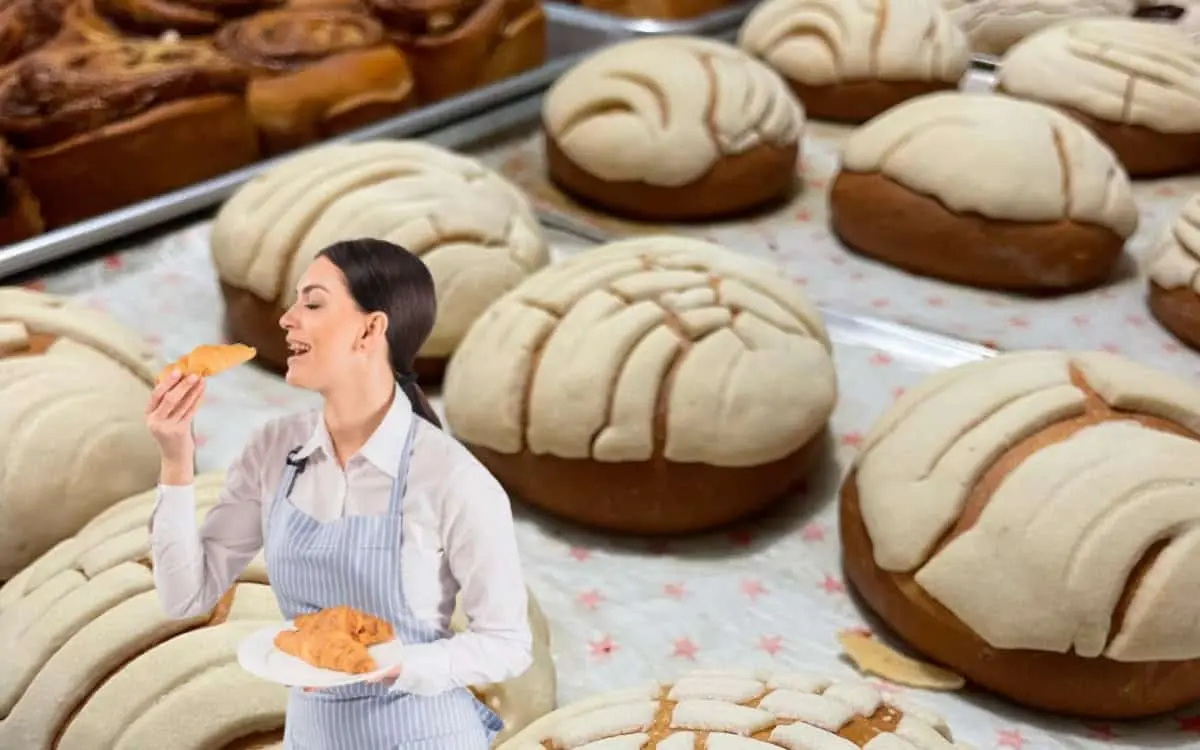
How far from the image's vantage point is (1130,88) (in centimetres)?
263

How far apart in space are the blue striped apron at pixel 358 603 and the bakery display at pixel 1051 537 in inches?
34.7

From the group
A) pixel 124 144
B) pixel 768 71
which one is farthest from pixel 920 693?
pixel 124 144

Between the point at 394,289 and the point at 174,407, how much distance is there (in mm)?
120

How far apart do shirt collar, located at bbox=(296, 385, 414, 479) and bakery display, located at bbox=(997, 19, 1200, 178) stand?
2.44m

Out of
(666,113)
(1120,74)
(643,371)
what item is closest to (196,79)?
(666,113)

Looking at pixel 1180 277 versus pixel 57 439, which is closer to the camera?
pixel 57 439

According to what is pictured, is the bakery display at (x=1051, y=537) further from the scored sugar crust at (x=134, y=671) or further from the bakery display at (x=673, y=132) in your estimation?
the bakery display at (x=673, y=132)

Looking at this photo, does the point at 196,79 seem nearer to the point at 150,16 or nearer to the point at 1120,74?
the point at 150,16

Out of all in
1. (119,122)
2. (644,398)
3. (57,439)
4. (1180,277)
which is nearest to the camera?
(57,439)

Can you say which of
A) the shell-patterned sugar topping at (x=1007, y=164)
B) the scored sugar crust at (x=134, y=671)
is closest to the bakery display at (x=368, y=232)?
Result: the scored sugar crust at (x=134, y=671)

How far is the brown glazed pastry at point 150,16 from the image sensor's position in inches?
105

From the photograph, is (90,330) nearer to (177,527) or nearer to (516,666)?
(177,527)

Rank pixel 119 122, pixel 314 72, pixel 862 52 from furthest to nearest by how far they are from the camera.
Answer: pixel 862 52 → pixel 314 72 → pixel 119 122

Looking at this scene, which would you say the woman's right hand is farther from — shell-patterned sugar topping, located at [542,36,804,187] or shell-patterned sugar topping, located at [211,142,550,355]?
shell-patterned sugar topping, located at [542,36,804,187]
